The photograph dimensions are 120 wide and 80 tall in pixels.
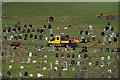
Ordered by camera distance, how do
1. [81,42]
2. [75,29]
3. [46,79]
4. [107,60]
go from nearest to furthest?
[46,79]
[107,60]
[81,42]
[75,29]

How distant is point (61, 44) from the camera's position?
62.3 ft

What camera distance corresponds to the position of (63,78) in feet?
49.6

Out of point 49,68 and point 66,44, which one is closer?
point 49,68

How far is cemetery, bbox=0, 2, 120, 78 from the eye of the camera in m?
16.2

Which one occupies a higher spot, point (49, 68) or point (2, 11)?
point (2, 11)

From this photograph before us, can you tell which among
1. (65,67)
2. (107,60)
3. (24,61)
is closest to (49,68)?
(65,67)

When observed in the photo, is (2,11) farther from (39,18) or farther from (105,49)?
(105,49)

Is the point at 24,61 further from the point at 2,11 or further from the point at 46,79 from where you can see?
the point at 2,11

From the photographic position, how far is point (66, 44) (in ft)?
62.5

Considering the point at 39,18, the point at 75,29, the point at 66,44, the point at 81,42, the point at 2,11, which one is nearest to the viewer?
the point at 66,44

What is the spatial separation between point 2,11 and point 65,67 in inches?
797

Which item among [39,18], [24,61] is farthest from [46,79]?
[39,18]

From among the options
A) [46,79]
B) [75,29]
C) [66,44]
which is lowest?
[46,79]

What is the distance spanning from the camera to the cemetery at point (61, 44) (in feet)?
53.0
